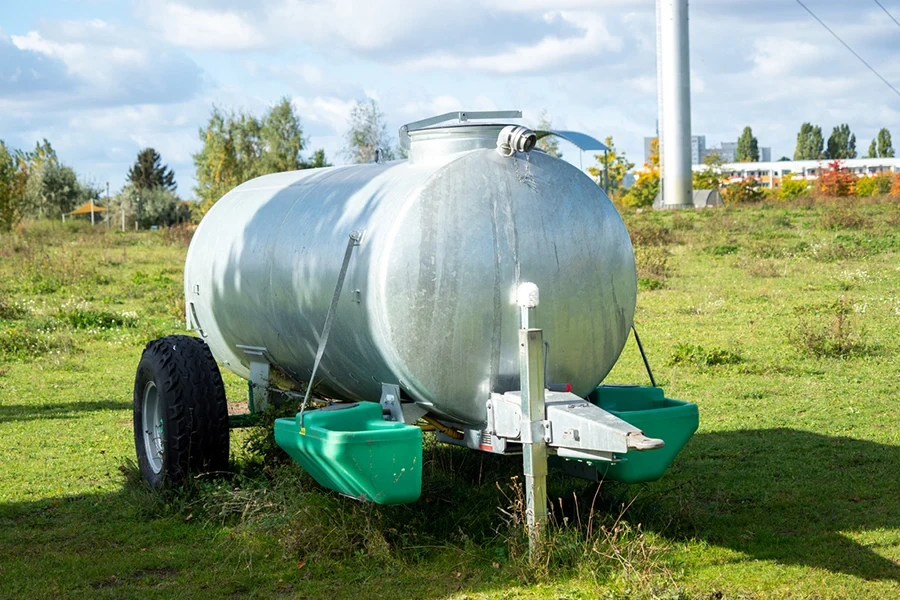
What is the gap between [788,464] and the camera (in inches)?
323

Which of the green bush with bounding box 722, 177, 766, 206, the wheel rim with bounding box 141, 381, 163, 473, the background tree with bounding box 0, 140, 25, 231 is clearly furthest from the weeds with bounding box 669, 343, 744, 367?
the green bush with bounding box 722, 177, 766, 206

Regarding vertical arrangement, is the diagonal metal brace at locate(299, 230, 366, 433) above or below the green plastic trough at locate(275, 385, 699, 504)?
above

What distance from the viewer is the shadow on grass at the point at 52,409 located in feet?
35.1

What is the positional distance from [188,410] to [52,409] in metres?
4.77

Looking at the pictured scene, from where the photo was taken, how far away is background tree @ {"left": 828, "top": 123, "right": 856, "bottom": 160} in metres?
131

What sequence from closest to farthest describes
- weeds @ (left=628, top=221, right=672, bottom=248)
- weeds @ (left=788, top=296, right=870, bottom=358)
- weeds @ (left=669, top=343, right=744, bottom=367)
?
weeds @ (left=669, top=343, right=744, bottom=367)
weeds @ (left=788, top=296, right=870, bottom=358)
weeds @ (left=628, top=221, right=672, bottom=248)

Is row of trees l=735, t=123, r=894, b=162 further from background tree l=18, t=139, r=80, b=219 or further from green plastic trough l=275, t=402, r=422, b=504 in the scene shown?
green plastic trough l=275, t=402, r=422, b=504

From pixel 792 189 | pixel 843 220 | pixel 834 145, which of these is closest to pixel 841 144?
pixel 834 145

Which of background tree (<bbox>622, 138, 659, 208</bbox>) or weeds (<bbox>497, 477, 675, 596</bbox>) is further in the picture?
background tree (<bbox>622, 138, 659, 208</bbox>)

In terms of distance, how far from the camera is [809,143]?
457 ft

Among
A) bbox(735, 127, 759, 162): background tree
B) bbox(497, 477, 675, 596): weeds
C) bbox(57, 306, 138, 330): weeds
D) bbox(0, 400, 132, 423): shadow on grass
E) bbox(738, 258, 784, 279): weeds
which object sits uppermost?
bbox(735, 127, 759, 162): background tree

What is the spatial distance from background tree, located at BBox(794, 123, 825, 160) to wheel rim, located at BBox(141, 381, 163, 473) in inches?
5480

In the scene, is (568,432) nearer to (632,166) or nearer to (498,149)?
(498,149)

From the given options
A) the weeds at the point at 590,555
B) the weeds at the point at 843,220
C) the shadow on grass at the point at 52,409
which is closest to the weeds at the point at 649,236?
the weeds at the point at 843,220
